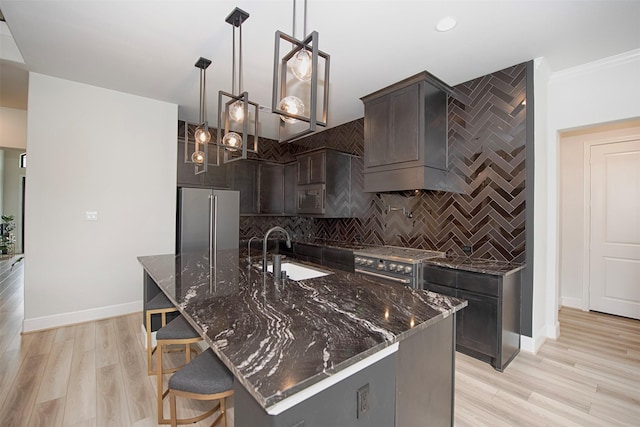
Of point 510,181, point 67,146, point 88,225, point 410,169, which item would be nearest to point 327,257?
point 410,169

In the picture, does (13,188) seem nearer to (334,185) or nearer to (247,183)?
(247,183)

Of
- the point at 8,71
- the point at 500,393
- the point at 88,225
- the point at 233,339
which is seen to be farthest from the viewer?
the point at 88,225

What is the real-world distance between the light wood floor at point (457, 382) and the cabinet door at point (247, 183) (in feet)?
7.99

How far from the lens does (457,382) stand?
85.6 inches

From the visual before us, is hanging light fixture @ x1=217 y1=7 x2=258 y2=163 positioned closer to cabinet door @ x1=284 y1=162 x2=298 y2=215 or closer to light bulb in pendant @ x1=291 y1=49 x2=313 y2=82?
light bulb in pendant @ x1=291 y1=49 x2=313 y2=82

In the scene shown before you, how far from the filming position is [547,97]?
9.61 feet

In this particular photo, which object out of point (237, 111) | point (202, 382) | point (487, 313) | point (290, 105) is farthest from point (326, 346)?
point (487, 313)

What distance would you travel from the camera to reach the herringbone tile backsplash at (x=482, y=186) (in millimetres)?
2719

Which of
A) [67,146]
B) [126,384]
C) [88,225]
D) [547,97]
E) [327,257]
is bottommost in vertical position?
[126,384]

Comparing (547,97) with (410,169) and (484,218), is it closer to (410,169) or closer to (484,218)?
(484,218)

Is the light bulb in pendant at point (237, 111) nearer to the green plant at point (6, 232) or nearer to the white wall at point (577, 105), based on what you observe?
the white wall at point (577, 105)

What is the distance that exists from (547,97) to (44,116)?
18.0ft

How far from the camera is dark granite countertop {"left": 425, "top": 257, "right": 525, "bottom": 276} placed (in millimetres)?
2395

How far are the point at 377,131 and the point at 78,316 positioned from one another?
4131mm
